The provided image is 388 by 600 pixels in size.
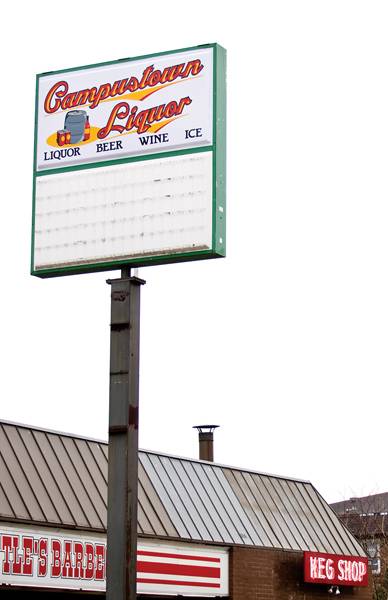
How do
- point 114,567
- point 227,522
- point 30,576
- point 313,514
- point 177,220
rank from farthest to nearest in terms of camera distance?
point 313,514 → point 227,522 → point 30,576 → point 177,220 → point 114,567

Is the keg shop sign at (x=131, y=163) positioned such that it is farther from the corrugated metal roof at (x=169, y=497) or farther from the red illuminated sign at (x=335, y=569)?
the red illuminated sign at (x=335, y=569)

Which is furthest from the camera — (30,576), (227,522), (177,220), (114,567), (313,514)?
(313,514)

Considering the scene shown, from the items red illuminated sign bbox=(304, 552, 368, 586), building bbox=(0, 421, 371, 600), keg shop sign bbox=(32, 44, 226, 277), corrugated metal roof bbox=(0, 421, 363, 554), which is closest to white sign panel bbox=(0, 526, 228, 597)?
building bbox=(0, 421, 371, 600)

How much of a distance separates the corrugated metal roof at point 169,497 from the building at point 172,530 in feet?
0.10

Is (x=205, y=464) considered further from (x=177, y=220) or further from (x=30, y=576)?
(x=177, y=220)

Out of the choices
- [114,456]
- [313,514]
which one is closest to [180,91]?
[114,456]

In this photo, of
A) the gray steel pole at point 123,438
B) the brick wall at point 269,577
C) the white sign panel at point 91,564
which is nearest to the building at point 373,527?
the brick wall at point 269,577

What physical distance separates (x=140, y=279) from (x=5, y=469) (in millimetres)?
8837

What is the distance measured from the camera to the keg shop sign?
1452cm

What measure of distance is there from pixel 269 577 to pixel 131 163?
16771 mm

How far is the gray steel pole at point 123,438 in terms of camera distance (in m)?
13.6

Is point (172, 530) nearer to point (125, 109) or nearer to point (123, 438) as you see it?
point (123, 438)

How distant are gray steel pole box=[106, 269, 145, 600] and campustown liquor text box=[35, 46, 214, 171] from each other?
1687mm

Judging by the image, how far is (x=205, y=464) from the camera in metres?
29.9
